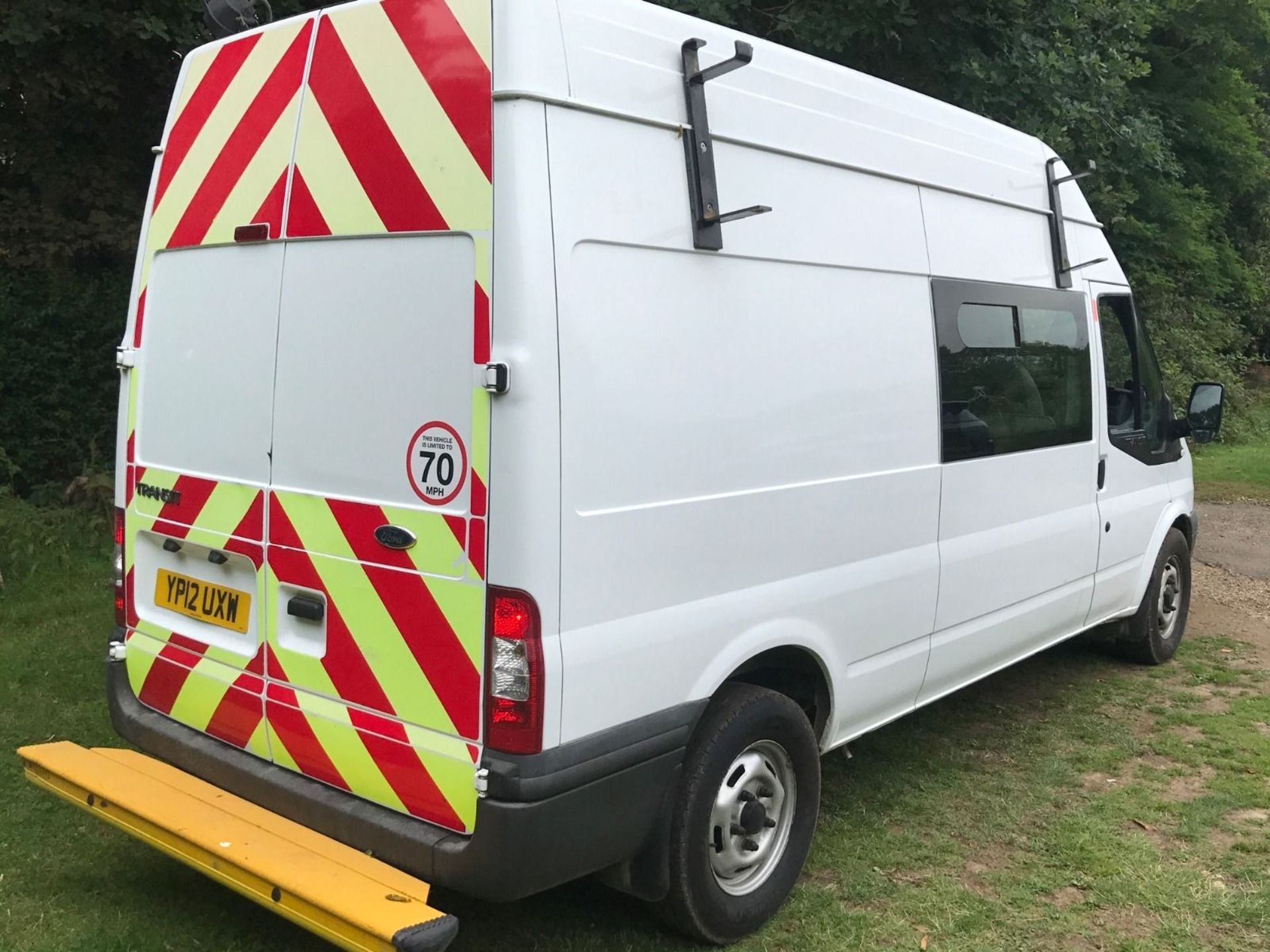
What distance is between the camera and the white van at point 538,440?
269 cm

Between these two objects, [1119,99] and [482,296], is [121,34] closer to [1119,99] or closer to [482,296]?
[482,296]

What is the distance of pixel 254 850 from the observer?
284cm

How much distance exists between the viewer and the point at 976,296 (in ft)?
14.3

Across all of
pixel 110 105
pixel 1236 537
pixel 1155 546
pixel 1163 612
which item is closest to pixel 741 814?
pixel 1155 546

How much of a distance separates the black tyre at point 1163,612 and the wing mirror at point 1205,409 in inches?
27.9

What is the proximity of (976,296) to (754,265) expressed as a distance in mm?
1447

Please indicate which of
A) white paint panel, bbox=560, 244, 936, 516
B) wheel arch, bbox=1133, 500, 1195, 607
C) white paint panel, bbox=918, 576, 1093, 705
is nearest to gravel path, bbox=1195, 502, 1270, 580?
wheel arch, bbox=1133, 500, 1195, 607

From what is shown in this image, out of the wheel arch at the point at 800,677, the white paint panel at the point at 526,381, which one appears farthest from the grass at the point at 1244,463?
the white paint panel at the point at 526,381

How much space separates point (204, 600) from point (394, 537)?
0.91m

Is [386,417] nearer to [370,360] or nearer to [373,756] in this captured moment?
[370,360]

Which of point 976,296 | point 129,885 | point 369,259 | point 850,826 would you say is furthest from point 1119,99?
point 129,885

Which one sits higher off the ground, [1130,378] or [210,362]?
[1130,378]

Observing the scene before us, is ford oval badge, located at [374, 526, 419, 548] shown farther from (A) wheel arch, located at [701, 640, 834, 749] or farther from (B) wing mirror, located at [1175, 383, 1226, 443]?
(B) wing mirror, located at [1175, 383, 1226, 443]

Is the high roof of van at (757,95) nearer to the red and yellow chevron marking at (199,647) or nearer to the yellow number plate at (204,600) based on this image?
the red and yellow chevron marking at (199,647)
